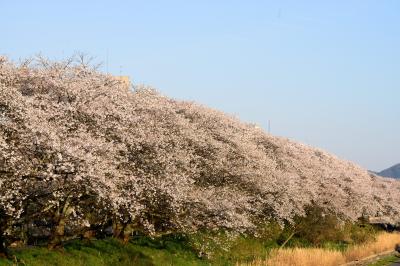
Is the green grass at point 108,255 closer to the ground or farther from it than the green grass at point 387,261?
farther from it

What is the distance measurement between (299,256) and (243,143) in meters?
8.65

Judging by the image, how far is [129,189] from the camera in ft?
77.5

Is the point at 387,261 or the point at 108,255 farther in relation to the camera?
the point at 387,261

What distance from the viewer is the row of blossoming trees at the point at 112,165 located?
63.0ft

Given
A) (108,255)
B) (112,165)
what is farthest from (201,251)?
(112,165)

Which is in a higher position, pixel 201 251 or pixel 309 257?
pixel 201 251

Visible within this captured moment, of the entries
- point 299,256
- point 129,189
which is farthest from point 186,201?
point 299,256

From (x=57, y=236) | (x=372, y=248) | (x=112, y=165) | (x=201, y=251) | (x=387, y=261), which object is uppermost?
(x=112, y=165)

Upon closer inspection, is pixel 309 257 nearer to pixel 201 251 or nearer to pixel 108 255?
pixel 201 251

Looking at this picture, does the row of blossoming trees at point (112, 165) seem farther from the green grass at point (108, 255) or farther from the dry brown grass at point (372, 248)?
the dry brown grass at point (372, 248)

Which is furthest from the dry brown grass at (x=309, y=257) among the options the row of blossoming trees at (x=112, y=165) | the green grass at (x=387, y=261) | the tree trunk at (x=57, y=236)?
the tree trunk at (x=57, y=236)

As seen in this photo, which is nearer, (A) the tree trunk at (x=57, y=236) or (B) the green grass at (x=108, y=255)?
(B) the green grass at (x=108, y=255)

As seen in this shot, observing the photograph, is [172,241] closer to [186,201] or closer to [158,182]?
[186,201]

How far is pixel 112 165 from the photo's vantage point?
897 inches
